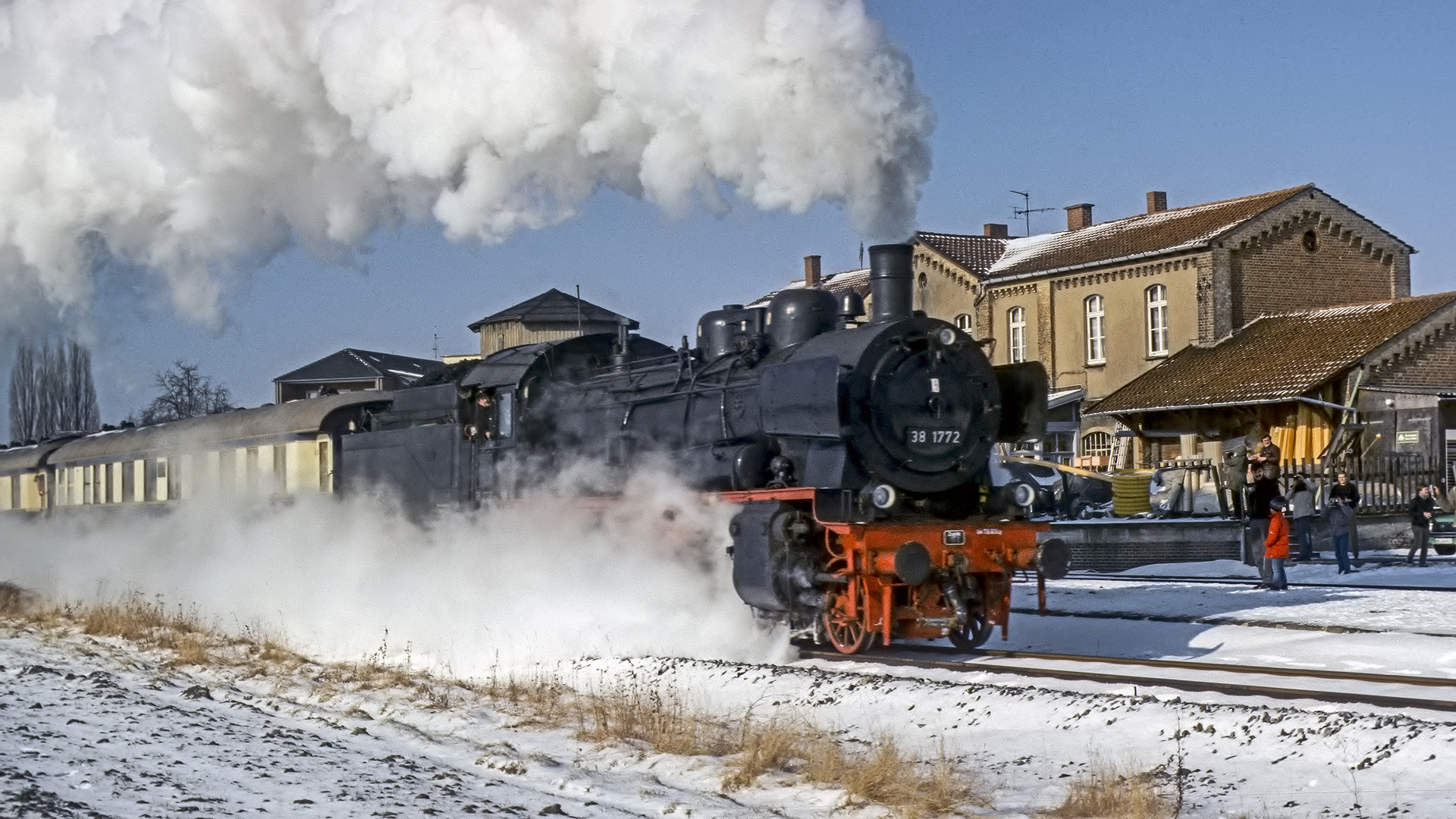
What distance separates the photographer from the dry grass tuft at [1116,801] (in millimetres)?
7117

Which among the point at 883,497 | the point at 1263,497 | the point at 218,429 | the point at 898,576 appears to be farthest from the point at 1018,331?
the point at 898,576

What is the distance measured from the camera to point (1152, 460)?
36438 millimetres

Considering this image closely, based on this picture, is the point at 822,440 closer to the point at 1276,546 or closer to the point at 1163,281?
the point at 1276,546

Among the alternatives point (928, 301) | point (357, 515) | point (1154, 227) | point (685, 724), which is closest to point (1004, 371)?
point (685, 724)

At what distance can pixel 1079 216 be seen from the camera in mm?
44969

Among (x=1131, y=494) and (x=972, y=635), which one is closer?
(x=972, y=635)

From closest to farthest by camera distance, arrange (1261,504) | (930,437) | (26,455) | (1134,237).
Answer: (930,437) → (1261,504) → (26,455) → (1134,237)

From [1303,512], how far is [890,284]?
10.9m

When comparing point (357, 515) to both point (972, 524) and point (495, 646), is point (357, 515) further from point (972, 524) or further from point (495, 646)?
point (972, 524)

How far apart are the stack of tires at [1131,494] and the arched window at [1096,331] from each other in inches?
452

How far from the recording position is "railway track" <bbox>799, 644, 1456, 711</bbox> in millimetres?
9773

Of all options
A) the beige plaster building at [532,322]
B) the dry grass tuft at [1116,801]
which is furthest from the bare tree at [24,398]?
the dry grass tuft at [1116,801]

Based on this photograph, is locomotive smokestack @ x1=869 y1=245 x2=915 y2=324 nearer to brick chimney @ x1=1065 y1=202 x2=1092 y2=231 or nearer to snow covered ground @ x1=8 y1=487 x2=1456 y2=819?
snow covered ground @ x1=8 y1=487 x2=1456 y2=819

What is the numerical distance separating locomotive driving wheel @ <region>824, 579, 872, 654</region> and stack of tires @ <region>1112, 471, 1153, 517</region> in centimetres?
1760
